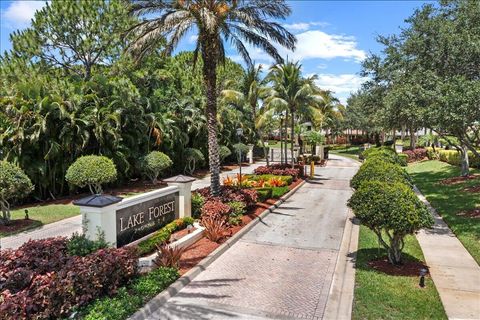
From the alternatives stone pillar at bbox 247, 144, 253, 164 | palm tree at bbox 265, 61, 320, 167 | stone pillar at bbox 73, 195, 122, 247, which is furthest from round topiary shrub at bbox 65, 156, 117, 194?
stone pillar at bbox 247, 144, 253, 164

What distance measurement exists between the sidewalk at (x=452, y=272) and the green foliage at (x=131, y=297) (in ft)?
17.7

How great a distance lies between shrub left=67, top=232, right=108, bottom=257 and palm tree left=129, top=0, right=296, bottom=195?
7.01m

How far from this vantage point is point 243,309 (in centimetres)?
702

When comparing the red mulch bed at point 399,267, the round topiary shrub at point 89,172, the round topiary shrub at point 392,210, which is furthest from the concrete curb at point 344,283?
the round topiary shrub at point 89,172

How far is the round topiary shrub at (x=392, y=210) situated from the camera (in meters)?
8.19

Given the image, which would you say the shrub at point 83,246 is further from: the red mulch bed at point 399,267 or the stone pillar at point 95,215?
the red mulch bed at point 399,267

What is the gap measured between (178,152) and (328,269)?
20.5 metres

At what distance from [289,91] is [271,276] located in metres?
19.4

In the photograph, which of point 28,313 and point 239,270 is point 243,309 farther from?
point 28,313

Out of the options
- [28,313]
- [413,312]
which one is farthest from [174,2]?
[413,312]

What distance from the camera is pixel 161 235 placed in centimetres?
1013

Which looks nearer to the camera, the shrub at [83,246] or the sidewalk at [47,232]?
the shrub at [83,246]

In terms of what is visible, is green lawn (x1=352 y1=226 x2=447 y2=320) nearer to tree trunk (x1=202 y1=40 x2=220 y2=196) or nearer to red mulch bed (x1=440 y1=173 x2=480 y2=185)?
tree trunk (x1=202 y1=40 x2=220 y2=196)

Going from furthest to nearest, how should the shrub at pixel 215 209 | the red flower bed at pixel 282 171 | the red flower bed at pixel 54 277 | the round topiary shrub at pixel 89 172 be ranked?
the red flower bed at pixel 282 171
the round topiary shrub at pixel 89 172
the shrub at pixel 215 209
the red flower bed at pixel 54 277
